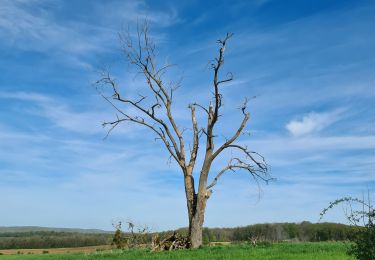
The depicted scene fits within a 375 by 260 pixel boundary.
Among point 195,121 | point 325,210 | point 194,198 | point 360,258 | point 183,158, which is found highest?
point 195,121

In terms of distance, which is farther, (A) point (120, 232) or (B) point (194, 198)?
(A) point (120, 232)

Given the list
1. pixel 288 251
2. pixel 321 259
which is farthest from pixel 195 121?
pixel 321 259

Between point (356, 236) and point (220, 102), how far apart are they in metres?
20.2

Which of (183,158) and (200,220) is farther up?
(183,158)

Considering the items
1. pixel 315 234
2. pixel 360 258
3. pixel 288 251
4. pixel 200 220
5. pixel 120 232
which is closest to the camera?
pixel 360 258

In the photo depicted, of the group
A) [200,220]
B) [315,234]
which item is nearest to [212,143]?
[200,220]

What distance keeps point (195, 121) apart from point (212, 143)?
243cm

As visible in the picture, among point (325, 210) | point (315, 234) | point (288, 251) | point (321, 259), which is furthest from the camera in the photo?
point (315, 234)

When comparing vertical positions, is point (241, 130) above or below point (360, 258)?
above

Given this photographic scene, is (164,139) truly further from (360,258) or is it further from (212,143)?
(360,258)

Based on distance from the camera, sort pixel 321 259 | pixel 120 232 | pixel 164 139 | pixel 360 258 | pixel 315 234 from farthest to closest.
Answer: pixel 315 234
pixel 120 232
pixel 164 139
pixel 321 259
pixel 360 258

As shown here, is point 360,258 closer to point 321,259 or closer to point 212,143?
point 321,259

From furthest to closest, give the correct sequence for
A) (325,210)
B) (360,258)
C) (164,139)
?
(164,139) → (325,210) → (360,258)

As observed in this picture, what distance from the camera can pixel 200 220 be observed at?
29.1 m
